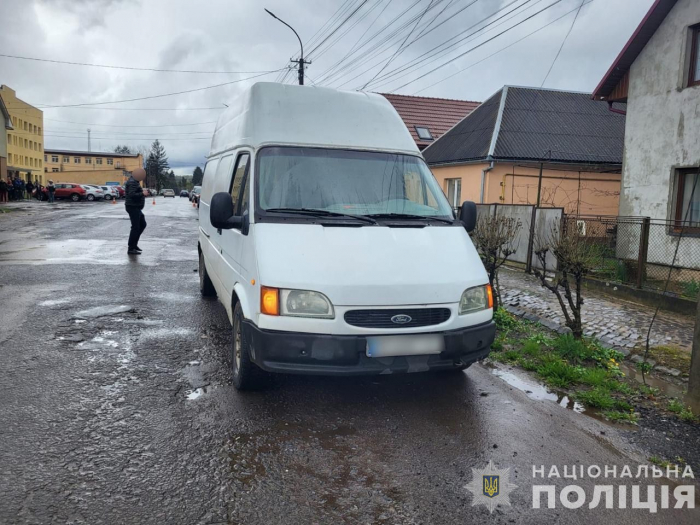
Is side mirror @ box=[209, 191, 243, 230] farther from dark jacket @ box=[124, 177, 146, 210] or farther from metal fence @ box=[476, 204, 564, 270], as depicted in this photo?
dark jacket @ box=[124, 177, 146, 210]

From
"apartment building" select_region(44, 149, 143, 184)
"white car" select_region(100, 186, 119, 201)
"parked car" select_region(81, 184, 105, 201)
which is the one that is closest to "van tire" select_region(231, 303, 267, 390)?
"parked car" select_region(81, 184, 105, 201)

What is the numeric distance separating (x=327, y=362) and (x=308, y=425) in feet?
1.71

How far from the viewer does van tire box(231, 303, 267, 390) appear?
4.50 m

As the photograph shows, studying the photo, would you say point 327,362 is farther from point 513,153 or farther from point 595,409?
point 513,153

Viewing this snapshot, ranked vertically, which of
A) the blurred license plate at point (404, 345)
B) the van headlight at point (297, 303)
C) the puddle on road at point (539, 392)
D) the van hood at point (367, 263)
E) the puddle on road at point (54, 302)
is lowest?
the puddle on road at point (539, 392)

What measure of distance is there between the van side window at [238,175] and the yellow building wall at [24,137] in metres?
64.1

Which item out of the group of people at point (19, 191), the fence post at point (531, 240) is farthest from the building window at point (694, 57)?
the group of people at point (19, 191)

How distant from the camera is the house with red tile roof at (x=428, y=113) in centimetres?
2644

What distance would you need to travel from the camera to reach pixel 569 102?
21625 mm

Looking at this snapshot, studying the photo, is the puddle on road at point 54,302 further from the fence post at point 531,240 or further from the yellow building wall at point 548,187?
the yellow building wall at point 548,187

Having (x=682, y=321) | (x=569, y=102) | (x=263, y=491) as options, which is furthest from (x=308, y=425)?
(x=569, y=102)

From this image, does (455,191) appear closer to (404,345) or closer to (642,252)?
(642,252)

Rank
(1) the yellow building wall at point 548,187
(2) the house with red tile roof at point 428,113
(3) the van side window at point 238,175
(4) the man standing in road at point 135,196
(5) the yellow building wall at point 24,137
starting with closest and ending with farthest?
1. (3) the van side window at point 238,175
2. (4) the man standing in road at point 135,196
3. (1) the yellow building wall at point 548,187
4. (2) the house with red tile roof at point 428,113
5. (5) the yellow building wall at point 24,137

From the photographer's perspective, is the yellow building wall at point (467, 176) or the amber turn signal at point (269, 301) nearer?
the amber turn signal at point (269, 301)
